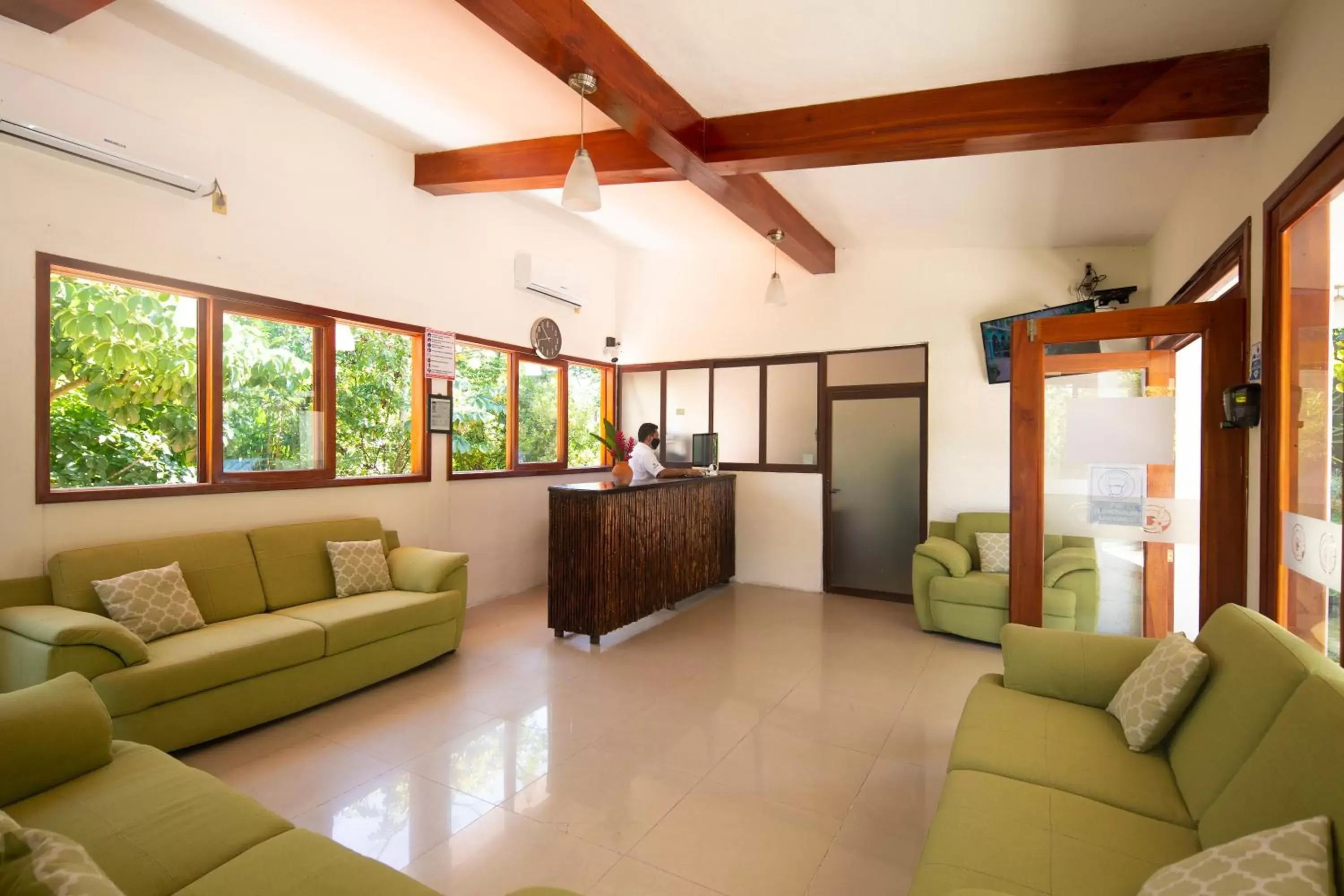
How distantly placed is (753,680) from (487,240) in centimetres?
423

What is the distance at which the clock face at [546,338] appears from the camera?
607 cm

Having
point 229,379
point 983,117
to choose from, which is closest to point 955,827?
point 983,117

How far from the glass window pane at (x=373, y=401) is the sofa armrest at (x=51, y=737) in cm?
269

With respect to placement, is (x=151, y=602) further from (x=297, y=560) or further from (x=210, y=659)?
(x=297, y=560)

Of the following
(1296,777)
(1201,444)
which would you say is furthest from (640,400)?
(1296,777)

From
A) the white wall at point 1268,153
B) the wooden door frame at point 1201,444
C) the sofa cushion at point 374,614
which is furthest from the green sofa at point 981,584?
the sofa cushion at point 374,614

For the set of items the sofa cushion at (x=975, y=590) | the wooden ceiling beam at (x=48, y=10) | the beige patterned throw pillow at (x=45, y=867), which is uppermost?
the wooden ceiling beam at (x=48, y=10)

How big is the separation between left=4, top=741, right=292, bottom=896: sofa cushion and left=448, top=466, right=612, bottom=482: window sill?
3.51m

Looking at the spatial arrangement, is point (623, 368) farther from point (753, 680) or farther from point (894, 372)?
point (753, 680)

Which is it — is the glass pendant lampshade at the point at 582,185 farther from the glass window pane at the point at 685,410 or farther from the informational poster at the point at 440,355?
the glass window pane at the point at 685,410

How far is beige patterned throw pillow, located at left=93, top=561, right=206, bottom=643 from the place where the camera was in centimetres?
301

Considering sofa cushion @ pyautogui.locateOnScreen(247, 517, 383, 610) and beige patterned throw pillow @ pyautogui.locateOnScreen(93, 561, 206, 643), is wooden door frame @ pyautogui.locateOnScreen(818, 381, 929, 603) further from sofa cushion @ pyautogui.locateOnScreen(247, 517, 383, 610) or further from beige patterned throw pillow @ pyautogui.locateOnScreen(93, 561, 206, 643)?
beige patterned throw pillow @ pyautogui.locateOnScreen(93, 561, 206, 643)

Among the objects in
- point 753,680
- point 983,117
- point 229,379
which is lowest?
point 753,680

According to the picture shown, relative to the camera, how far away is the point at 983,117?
9.77ft
